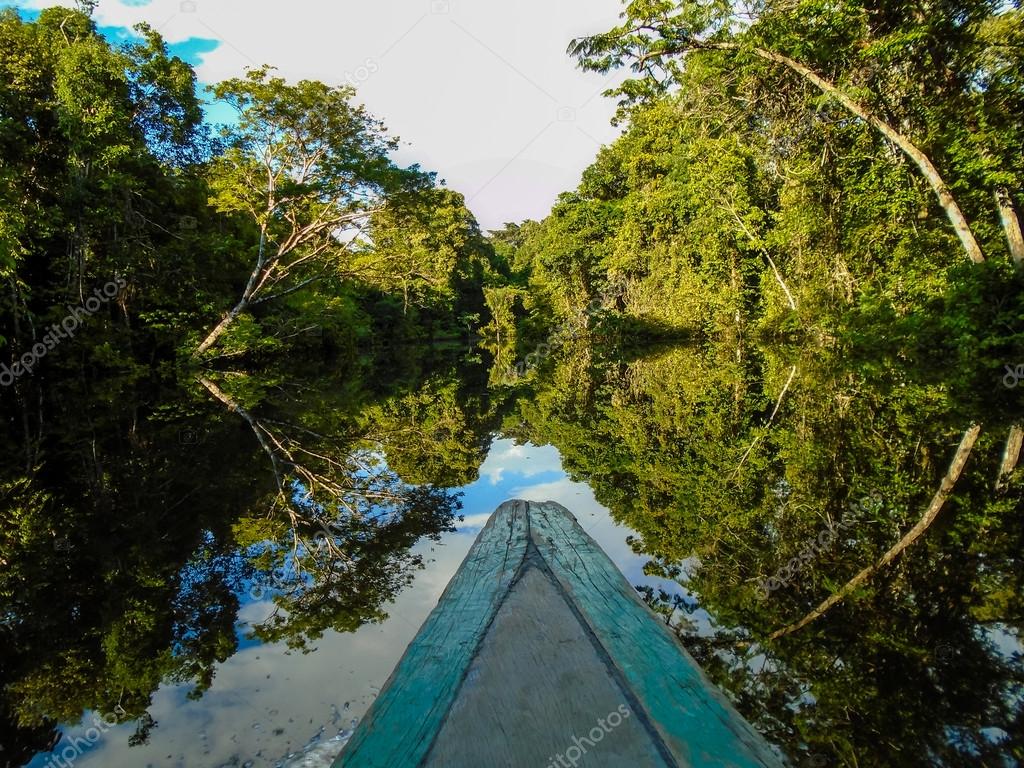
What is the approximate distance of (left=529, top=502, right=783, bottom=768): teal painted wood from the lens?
971mm

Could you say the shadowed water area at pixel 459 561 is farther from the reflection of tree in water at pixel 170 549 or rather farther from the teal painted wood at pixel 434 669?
the teal painted wood at pixel 434 669

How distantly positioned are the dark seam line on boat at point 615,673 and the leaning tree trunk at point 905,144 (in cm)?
963

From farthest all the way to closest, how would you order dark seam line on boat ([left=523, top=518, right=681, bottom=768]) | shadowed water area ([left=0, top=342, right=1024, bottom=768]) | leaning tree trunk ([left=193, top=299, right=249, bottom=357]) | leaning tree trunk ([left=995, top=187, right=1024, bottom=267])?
leaning tree trunk ([left=193, top=299, right=249, bottom=357])
leaning tree trunk ([left=995, top=187, right=1024, bottom=267])
shadowed water area ([left=0, top=342, right=1024, bottom=768])
dark seam line on boat ([left=523, top=518, right=681, bottom=768])

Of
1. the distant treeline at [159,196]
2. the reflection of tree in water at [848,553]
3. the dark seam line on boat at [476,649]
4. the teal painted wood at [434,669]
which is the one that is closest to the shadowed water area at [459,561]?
the reflection of tree in water at [848,553]

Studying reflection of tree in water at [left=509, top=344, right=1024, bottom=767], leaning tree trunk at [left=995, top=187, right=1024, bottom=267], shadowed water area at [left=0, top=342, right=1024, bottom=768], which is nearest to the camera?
reflection of tree in water at [left=509, top=344, right=1024, bottom=767]

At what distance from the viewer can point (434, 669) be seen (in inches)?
50.6

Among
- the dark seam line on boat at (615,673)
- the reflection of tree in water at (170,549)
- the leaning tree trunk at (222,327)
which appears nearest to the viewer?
the dark seam line on boat at (615,673)

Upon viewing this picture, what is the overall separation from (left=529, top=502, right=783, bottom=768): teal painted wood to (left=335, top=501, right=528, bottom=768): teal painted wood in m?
0.20

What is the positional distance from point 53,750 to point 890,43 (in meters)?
12.5

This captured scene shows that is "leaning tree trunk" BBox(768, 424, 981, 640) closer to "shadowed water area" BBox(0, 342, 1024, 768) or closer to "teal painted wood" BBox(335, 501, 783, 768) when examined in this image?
"shadowed water area" BBox(0, 342, 1024, 768)

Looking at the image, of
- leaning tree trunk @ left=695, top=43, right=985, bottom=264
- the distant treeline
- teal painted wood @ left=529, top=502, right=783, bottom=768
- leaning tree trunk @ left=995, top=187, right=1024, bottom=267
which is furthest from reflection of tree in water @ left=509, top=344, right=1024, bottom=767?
the distant treeline

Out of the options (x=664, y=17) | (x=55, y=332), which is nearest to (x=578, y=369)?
(x=664, y=17)

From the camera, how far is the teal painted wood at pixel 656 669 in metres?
0.97

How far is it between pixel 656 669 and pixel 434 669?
1.78ft
